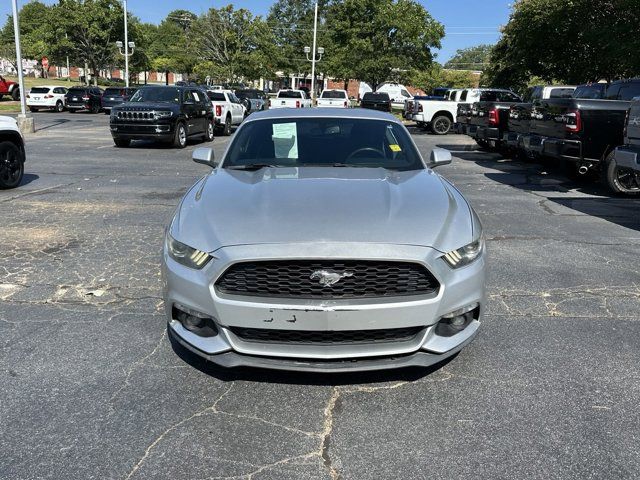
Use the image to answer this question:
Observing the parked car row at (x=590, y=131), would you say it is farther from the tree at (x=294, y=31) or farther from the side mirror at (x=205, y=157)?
the tree at (x=294, y=31)

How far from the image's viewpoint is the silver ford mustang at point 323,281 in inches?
120

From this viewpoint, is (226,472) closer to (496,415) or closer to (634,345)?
(496,415)

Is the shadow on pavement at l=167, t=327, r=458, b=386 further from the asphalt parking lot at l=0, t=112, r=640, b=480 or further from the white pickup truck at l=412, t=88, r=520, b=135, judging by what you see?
the white pickup truck at l=412, t=88, r=520, b=135

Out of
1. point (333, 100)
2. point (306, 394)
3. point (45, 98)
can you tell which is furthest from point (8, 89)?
point (306, 394)

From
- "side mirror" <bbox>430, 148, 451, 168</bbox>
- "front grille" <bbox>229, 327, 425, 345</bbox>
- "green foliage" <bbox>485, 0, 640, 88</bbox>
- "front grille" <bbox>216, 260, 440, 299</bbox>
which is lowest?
"front grille" <bbox>229, 327, 425, 345</bbox>

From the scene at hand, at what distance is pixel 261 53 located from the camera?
177 ft

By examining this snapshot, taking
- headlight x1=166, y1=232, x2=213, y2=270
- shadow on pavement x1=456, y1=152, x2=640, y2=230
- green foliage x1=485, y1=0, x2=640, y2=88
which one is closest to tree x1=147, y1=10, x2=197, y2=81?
green foliage x1=485, y1=0, x2=640, y2=88

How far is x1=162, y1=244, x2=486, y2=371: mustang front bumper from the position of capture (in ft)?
9.91

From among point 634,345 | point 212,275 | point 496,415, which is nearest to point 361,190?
point 212,275

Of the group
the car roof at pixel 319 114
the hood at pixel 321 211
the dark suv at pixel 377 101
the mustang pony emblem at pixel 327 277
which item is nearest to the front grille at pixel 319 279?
the mustang pony emblem at pixel 327 277

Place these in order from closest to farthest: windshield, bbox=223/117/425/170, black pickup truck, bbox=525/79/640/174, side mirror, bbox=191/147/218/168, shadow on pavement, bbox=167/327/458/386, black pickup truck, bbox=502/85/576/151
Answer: shadow on pavement, bbox=167/327/458/386 < windshield, bbox=223/117/425/170 < side mirror, bbox=191/147/218/168 < black pickup truck, bbox=525/79/640/174 < black pickup truck, bbox=502/85/576/151

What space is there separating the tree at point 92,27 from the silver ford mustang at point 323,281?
183ft

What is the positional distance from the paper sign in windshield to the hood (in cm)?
50

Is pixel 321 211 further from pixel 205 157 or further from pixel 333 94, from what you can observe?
pixel 333 94
